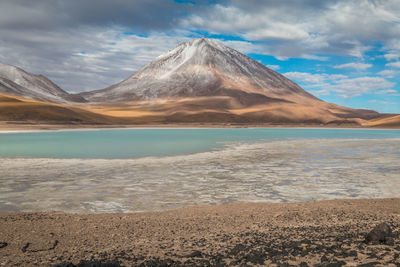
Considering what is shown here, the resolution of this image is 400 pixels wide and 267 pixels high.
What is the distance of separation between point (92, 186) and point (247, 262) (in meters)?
7.09

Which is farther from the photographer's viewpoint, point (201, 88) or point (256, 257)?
point (201, 88)

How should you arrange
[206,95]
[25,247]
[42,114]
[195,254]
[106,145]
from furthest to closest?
[206,95], [42,114], [106,145], [25,247], [195,254]

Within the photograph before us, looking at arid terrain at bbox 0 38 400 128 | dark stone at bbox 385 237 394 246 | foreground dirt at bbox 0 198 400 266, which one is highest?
arid terrain at bbox 0 38 400 128

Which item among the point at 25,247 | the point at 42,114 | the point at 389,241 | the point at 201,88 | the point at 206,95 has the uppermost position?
the point at 201,88

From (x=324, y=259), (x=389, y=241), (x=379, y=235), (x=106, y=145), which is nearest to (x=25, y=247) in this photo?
(x=324, y=259)

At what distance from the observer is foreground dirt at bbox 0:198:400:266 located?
4684 mm

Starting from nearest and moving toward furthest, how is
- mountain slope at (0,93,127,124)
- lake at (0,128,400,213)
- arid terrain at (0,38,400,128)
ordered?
lake at (0,128,400,213) < mountain slope at (0,93,127,124) < arid terrain at (0,38,400,128)

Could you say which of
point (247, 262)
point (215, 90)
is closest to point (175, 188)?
Answer: point (247, 262)

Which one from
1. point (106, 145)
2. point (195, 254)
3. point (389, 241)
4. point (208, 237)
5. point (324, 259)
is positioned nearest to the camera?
point (324, 259)

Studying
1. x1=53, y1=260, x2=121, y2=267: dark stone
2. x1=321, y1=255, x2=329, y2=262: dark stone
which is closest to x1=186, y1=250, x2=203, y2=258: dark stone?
x1=53, y1=260, x2=121, y2=267: dark stone

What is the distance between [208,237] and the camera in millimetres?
5684

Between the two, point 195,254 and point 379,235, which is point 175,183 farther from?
point 379,235

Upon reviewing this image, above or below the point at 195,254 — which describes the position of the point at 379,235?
above

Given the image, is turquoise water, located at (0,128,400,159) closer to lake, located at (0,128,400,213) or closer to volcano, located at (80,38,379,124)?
lake, located at (0,128,400,213)
